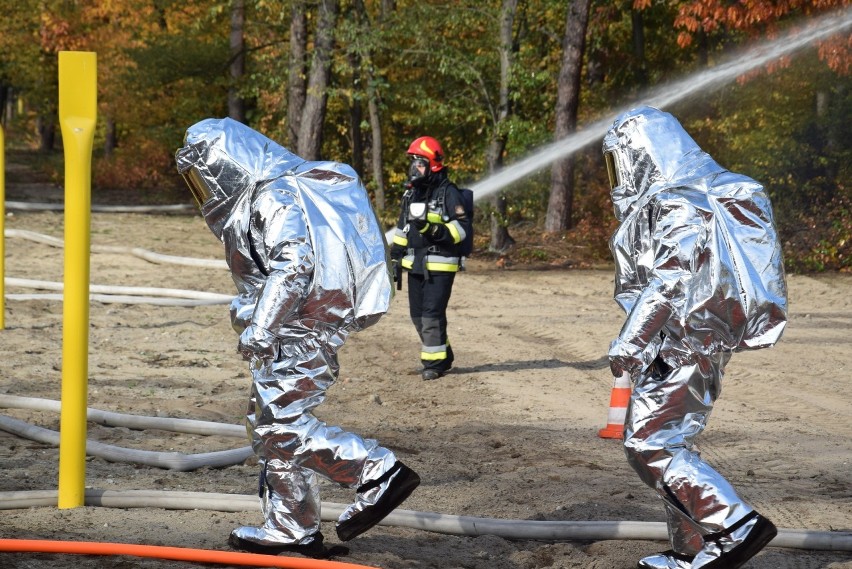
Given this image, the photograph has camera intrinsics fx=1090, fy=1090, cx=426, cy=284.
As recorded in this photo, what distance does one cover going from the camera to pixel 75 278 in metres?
4.84

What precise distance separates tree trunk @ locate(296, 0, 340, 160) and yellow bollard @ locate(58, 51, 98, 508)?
1329cm

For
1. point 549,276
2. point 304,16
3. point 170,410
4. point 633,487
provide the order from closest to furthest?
point 633,487, point 170,410, point 549,276, point 304,16

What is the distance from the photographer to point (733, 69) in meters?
17.6

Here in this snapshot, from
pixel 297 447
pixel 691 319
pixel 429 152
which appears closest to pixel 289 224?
pixel 297 447

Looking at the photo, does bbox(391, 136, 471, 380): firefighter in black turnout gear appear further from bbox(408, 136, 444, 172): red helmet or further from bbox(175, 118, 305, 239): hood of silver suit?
bbox(175, 118, 305, 239): hood of silver suit

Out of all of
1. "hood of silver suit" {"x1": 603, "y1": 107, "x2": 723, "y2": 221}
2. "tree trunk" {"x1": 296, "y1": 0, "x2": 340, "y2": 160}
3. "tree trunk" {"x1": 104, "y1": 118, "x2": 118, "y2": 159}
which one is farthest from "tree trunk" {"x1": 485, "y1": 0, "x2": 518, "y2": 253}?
"tree trunk" {"x1": 104, "y1": 118, "x2": 118, "y2": 159}

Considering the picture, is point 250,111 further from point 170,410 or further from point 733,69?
point 170,410

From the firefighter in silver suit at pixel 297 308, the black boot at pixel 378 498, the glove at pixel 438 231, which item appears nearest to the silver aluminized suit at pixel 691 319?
the black boot at pixel 378 498

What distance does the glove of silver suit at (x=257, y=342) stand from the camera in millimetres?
4105

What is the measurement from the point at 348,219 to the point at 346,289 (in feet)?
0.96

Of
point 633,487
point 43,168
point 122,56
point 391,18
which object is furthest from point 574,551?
point 43,168

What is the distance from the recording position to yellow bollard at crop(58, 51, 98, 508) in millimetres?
4824

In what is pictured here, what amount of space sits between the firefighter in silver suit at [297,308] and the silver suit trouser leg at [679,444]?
908mm

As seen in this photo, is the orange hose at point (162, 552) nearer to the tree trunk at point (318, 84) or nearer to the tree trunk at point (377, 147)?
the tree trunk at point (318, 84)
